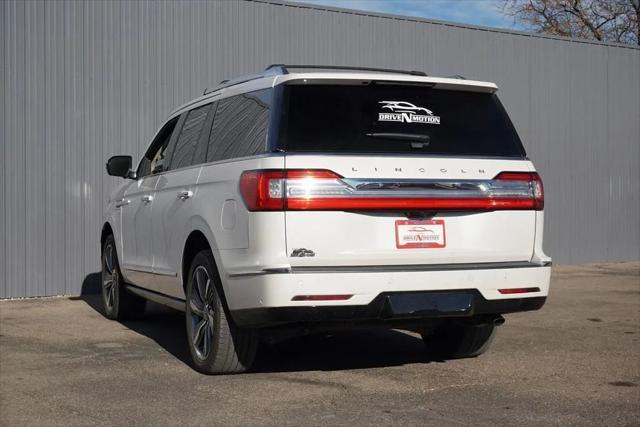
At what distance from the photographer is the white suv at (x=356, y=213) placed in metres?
5.16

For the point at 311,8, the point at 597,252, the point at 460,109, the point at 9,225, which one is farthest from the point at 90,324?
the point at 597,252

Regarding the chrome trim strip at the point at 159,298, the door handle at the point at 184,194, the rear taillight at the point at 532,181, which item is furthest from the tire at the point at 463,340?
the door handle at the point at 184,194

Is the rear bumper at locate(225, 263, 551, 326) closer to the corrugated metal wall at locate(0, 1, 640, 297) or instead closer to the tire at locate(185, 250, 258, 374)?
the tire at locate(185, 250, 258, 374)

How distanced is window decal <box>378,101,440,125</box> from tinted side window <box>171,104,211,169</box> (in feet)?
5.54

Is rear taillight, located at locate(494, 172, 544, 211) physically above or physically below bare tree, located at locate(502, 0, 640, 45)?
below

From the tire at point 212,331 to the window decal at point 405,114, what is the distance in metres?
1.48

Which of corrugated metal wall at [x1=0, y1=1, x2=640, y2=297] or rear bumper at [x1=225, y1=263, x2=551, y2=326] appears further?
corrugated metal wall at [x1=0, y1=1, x2=640, y2=297]

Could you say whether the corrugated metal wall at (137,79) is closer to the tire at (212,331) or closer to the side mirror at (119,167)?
the side mirror at (119,167)

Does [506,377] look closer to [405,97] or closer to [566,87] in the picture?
[405,97]

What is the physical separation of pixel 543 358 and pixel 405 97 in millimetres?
2328

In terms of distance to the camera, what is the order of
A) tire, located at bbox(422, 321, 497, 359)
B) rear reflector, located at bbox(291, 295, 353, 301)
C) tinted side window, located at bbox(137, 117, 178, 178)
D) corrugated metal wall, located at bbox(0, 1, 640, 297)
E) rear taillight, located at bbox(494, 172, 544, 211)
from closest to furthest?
1. rear reflector, located at bbox(291, 295, 353, 301)
2. rear taillight, located at bbox(494, 172, 544, 211)
3. tire, located at bbox(422, 321, 497, 359)
4. tinted side window, located at bbox(137, 117, 178, 178)
5. corrugated metal wall, located at bbox(0, 1, 640, 297)

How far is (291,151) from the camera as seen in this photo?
5.26 metres

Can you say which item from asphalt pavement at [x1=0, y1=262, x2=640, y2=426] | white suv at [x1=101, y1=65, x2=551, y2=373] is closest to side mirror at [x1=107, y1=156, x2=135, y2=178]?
asphalt pavement at [x1=0, y1=262, x2=640, y2=426]

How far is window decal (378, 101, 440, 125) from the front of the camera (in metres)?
5.54
